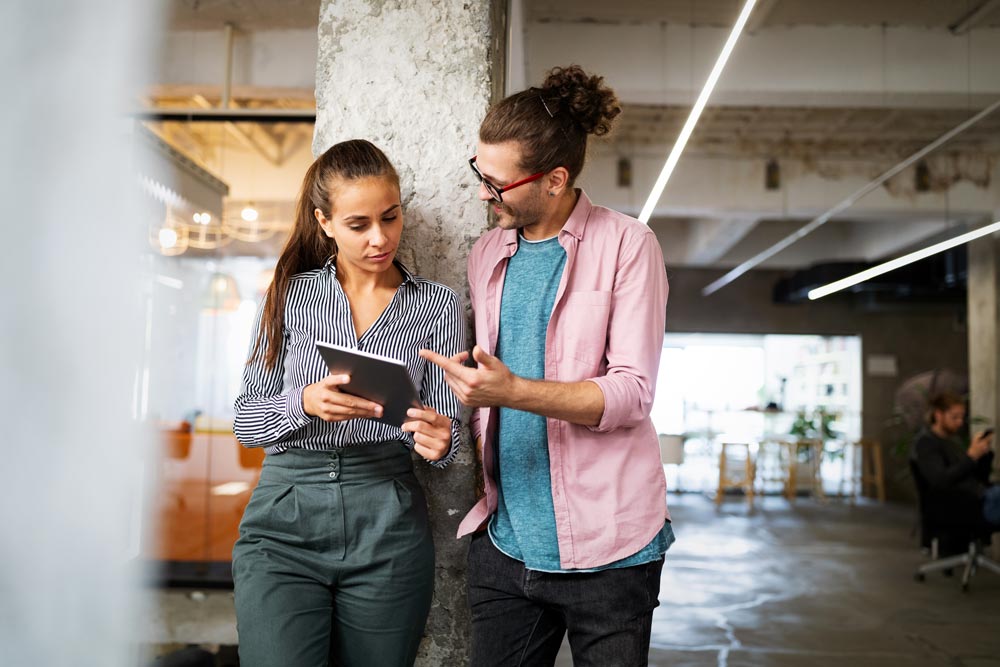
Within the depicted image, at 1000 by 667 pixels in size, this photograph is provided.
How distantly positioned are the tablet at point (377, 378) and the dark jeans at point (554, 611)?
1.28 ft

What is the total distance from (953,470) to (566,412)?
226 inches

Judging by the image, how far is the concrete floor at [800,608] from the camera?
459 centimetres

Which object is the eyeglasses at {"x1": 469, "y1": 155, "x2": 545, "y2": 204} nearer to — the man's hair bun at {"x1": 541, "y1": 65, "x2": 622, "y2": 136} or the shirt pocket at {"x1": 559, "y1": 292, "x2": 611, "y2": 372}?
the man's hair bun at {"x1": 541, "y1": 65, "x2": 622, "y2": 136}

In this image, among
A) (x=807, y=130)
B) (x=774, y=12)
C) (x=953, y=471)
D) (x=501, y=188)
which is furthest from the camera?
(x=807, y=130)

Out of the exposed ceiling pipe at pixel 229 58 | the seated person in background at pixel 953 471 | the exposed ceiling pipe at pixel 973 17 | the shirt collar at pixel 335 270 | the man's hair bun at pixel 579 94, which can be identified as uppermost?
the exposed ceiling pipe at pixel 973 17

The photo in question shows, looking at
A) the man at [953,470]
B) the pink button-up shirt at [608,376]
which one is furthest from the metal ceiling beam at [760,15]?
the pink button-up shirt at [608,376]

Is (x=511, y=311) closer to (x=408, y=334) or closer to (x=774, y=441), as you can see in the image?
(x=408, y=334)

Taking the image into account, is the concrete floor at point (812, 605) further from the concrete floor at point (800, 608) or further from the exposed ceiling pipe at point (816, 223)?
the exposed ceiling pipe at point (816, 223)

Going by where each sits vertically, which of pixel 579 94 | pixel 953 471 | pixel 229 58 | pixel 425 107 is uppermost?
pixel 229 58

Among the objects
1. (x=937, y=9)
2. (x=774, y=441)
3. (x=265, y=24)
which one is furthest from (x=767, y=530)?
(x=265, y=24)

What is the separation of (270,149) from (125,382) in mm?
6863

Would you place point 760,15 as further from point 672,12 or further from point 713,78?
point 713,78

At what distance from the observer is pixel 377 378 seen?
139 centimetres

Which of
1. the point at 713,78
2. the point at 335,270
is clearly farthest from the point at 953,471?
the point at 335,270
